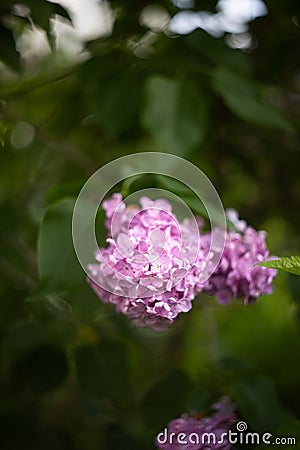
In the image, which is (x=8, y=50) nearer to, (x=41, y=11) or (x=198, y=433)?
(x=41, y=11)

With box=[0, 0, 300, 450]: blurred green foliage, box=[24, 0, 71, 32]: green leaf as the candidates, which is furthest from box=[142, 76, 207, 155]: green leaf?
box=[24, 0, 71, 32]: green leaf

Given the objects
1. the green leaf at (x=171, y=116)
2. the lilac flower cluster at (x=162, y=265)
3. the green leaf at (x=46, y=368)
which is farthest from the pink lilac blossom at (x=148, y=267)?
the green leaf at (x=46, y=368)

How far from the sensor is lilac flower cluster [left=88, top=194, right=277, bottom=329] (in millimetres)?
559

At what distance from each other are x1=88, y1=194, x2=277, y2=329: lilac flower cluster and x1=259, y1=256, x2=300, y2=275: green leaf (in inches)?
2.5

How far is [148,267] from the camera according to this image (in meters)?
0.56

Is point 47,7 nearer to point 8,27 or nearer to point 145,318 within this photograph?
point 8,27

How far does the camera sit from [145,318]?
580mm

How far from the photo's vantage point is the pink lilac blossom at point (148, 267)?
56 centimetres

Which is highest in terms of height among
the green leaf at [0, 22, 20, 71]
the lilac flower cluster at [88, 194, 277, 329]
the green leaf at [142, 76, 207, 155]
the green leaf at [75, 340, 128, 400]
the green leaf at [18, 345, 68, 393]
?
the green leaf at [0, 22, 20, 71]

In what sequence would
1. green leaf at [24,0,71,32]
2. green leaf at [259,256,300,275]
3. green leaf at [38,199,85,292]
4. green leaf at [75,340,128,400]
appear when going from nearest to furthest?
green leaf at [259,256,300,275], green leaf at [38,199,85,292], green leaf at [24,0,71,32], green leaf at [75,340,128,400]

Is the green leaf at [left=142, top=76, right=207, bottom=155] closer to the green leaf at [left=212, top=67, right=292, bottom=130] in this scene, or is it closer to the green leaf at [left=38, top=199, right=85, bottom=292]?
the green leaf at [left=212, top=67, right=292, bottom=130]

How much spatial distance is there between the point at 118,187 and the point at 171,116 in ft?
0.68

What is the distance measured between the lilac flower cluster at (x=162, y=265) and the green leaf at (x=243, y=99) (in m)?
0.26

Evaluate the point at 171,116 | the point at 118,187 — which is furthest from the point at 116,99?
the point at 118,187
